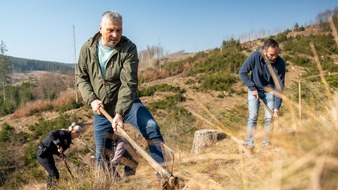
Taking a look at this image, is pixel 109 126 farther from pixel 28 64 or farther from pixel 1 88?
pixel 28 64

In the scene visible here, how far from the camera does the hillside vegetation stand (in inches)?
35.5

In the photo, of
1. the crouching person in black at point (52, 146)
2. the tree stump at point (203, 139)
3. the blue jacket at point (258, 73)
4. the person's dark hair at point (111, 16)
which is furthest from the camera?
the tree stump at point (203, 139)

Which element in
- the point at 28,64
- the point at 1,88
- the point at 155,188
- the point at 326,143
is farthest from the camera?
the point at 28,64

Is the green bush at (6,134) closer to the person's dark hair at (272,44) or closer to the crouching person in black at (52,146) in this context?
the crouching person in black at (52,146)

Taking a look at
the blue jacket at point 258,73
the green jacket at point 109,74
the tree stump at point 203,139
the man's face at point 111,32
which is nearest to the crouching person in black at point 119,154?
the green jacket at point 109,74

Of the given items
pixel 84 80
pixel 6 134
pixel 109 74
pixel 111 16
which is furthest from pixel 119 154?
pixel 6 134

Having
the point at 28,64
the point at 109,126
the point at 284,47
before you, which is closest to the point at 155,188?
the point at 109,126

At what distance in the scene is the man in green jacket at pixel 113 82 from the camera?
233 centimetres

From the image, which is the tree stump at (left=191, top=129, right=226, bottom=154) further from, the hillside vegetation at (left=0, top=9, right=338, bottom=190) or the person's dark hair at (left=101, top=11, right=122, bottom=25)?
the person's dark hair at (left=101, top=11, right=122, bottom=25)

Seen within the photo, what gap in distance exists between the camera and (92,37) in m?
2.61

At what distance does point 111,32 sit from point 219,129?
1.42 m

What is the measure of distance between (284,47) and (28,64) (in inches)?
6410

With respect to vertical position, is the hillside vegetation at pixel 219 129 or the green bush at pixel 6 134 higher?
the hillside vegetation at pixel 219 129

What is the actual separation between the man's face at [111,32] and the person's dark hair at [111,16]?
0.9 inches
